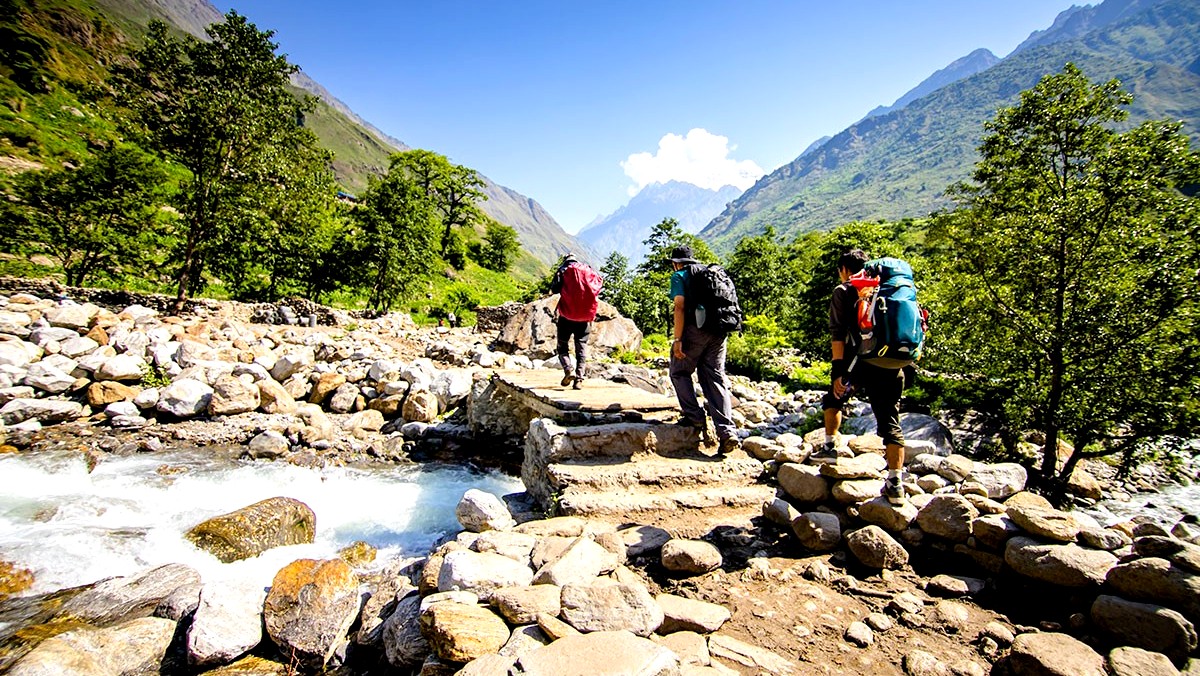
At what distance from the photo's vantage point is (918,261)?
1447 centimetres

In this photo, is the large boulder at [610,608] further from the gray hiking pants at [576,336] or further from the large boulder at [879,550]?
the gray hiking pants at [576,336]

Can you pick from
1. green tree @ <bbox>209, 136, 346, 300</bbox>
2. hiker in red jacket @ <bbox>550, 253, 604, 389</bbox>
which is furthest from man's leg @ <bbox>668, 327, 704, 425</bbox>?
green tree @ <bbox>209, 136, 346, 300</bbox>

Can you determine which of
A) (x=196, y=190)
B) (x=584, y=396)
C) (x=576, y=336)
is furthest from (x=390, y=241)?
(x=584, y=396)

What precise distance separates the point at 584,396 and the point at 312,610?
440 centimetres

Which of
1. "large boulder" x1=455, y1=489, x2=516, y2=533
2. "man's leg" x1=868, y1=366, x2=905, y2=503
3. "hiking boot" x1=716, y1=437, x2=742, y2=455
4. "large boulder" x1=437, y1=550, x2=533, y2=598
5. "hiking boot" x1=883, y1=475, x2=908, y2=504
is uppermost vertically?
"man's leg" x1=868, y1=366, x2=905, y2=503

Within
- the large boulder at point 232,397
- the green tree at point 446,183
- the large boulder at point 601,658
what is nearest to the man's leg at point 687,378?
the large boulder at point 601,658

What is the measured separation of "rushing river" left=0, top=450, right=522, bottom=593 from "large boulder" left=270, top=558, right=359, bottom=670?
3.97ft

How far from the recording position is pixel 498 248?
56.6m

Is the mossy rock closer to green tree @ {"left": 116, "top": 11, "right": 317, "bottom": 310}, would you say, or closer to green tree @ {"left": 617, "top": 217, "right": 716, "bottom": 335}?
green tree @ {"left": 116, "top": 11, "right": 317, "bottom": 310}

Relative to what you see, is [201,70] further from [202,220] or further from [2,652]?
[2,652]

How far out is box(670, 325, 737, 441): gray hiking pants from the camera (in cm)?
570

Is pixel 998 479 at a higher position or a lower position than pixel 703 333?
lower

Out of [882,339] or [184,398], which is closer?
[882,339]

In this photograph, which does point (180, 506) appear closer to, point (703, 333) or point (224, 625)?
point (224, 625)
